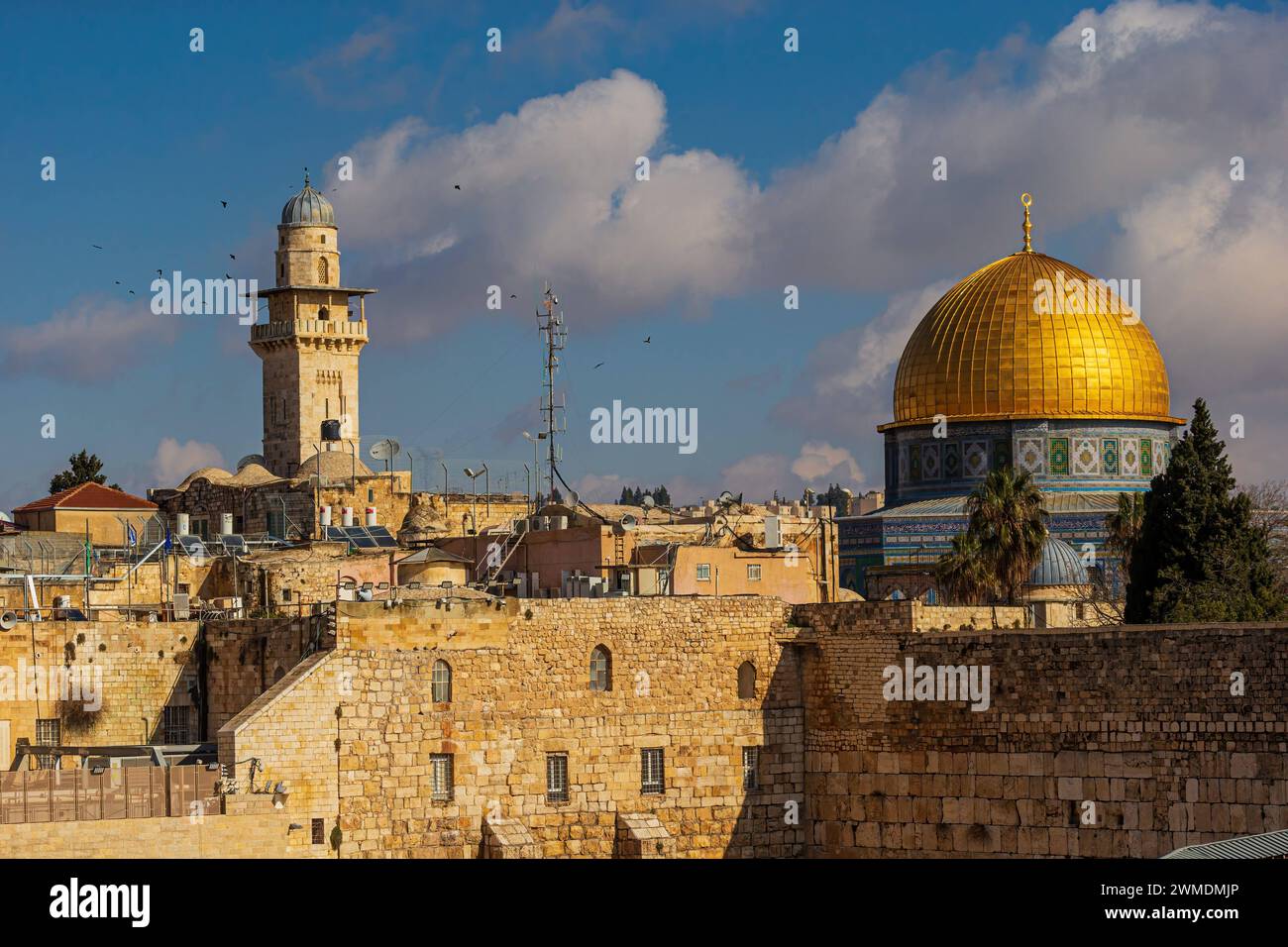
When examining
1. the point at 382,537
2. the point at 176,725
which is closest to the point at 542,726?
the point at 176,725

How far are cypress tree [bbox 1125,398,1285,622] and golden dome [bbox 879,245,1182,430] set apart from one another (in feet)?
57.2

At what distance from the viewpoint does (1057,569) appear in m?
43.0

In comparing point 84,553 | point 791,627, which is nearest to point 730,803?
point 791,627

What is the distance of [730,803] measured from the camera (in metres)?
28.5

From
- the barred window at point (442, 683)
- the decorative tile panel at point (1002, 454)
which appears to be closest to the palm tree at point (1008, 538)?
the barred window at point (442, 683)

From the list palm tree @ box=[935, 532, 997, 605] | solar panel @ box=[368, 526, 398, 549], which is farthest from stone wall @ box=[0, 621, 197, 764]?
palm tree @ box=[935, 532, 997, 605]

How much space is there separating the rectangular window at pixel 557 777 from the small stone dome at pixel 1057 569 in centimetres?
1710

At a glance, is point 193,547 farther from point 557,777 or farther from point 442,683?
point 557,777

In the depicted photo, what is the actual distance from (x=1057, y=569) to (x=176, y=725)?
2041 centimetres

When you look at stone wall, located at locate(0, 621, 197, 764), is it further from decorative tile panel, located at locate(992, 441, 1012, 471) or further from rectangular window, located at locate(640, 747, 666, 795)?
decorative tile panel, located at locate(992, 441, 1012, 471)

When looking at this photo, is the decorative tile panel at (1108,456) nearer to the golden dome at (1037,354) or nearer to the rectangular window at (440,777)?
the golden dome at (1037,354)

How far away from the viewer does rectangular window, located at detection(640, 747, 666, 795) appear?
2808cm
